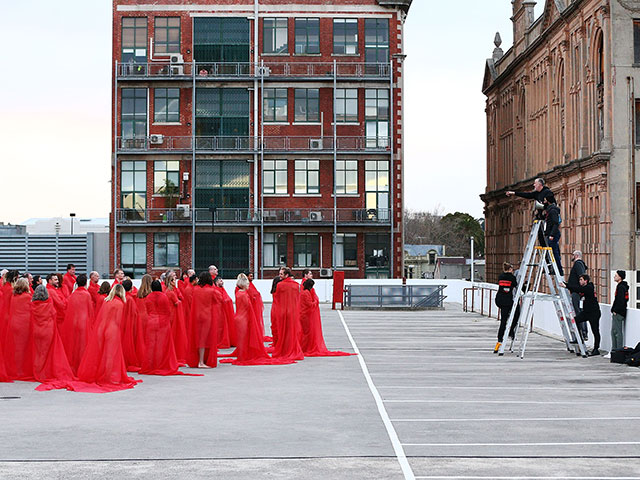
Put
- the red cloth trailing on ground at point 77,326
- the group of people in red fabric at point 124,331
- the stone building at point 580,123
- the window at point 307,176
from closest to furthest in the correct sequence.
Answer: the group of people in red fabric at point 124,331
the red cloth trailing on ground at point 77,326
the stone building at point 580,123
the window at point 307,176

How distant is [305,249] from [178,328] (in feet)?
136

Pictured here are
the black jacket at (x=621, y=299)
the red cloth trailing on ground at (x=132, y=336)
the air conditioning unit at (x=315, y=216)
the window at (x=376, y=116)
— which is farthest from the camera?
the window at (x=376, y=116)

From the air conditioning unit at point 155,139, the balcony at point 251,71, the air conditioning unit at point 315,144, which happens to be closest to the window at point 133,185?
the air conditioning unit at point 155,139

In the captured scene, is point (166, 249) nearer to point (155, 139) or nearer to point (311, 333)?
point (155, 139)

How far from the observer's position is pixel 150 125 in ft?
201

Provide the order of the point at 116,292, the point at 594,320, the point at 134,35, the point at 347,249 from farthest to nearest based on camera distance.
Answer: the point at 134,35 < the point at 347,249 < the point at 594,320 < the point at 116,292

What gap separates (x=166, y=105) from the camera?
61.5m

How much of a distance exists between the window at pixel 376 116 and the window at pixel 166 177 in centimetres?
1184

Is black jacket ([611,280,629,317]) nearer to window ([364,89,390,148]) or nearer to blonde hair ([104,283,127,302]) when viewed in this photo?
blonde hair ([104,283,127,302])

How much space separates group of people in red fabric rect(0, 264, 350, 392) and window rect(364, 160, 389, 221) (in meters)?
38.4

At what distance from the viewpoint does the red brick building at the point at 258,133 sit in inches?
2408

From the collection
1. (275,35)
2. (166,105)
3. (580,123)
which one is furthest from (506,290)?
(166,105)

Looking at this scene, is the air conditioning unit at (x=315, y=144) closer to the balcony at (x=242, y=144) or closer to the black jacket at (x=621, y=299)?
the balcony at (x=242, y=144)

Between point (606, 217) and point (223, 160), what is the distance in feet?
80.9
